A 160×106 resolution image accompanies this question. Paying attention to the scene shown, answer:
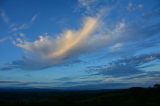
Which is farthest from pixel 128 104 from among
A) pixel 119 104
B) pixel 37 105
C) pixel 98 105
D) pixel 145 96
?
pixel 37 105

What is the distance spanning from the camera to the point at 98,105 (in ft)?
379

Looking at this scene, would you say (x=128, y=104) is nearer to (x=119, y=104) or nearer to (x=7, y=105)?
(x=119, y=104)

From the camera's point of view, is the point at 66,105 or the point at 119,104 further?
the point at 119,104

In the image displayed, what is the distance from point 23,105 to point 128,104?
134ft

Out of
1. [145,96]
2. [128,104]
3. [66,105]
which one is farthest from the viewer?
[145,96]

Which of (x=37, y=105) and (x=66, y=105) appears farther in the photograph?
(x=37, y=105)

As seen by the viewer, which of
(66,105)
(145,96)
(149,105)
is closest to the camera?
(66,105)

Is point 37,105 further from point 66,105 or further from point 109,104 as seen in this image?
point 109,104

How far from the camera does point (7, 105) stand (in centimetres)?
11262

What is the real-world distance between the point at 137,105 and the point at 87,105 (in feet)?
74.3

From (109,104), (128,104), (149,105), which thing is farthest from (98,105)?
(149,105)

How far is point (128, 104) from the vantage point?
111812 mm

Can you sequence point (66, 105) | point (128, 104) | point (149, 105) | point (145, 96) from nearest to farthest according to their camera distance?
point (66, 105) < point (149, 105) < point (128, 104) < point (145, 96)

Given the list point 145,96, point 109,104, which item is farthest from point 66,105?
point 145,96
